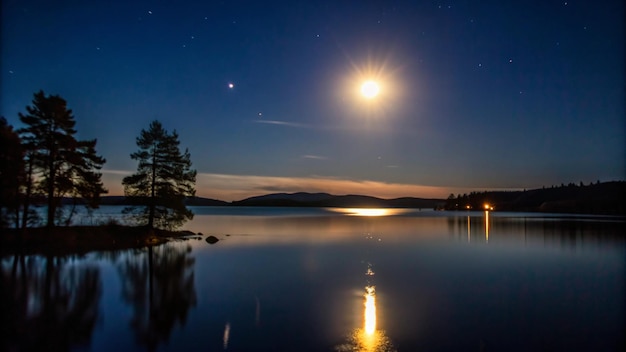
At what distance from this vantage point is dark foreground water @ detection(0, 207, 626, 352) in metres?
13.9

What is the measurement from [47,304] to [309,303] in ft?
39.9

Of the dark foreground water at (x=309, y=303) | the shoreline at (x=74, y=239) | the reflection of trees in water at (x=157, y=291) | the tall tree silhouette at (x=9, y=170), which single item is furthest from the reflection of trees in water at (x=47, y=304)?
the shoreline at (x=74, y=239)

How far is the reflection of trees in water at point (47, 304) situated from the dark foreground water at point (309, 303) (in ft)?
0.19

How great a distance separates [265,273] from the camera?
28875 millimetres

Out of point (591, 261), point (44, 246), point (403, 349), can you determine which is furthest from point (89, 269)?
point (591, 261)

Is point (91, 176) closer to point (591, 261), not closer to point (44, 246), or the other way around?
point (44, 246)

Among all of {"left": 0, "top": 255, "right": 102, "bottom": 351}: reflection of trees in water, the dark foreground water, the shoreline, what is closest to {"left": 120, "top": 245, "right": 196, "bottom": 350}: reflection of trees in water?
the dark foreground water

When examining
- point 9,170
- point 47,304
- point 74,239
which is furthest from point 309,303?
point 74,239

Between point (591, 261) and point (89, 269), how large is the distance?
41.4 metres

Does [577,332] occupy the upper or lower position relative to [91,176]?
lower

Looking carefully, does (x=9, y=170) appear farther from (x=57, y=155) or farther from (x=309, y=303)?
(x=309, y=303)

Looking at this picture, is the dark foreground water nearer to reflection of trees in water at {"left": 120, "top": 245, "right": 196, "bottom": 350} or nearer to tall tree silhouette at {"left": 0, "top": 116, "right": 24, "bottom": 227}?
reflection of trees in water at {"left": 120, "top": 245, "right": 196, "bottom": 350}

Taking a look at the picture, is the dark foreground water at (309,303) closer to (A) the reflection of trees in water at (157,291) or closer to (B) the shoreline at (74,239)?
(A) the reflection of trees in water at (157,291)

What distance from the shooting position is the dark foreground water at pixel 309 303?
13.9 meters
